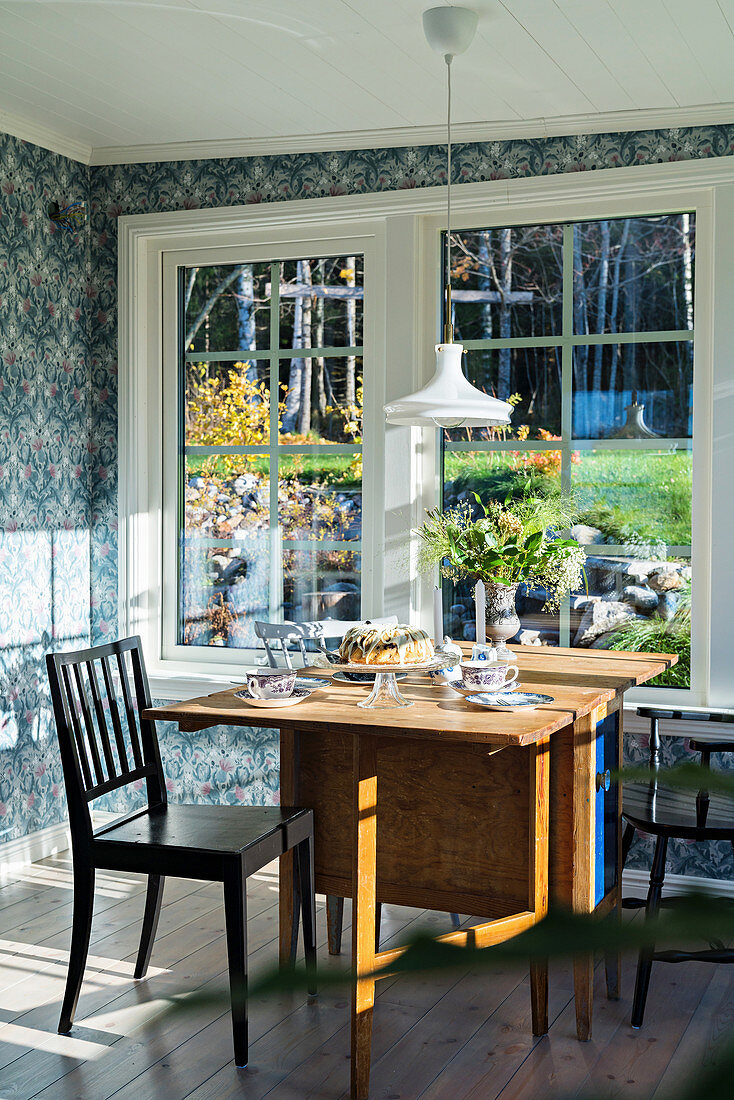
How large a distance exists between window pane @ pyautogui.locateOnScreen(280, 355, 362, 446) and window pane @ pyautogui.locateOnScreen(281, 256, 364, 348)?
0.08 metres

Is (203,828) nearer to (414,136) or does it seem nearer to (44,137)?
(414,136)

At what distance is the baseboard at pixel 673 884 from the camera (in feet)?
11.3

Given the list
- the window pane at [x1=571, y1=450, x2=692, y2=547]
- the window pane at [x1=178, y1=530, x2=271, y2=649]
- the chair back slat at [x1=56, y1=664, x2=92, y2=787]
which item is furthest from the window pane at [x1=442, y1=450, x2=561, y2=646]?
the chair back slat at [x1=56, y1=664, x2=92, y2=787]

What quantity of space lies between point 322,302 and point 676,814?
235 cm

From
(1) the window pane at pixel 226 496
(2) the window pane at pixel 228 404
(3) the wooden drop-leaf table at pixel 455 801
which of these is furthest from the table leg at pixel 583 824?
(2) the window pane at pixel 228 404

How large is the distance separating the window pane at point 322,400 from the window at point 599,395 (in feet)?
1.44

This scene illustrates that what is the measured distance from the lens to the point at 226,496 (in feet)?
14.2

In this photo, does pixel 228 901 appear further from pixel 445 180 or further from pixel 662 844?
pixel 445 180

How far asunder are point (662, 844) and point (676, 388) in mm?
1628

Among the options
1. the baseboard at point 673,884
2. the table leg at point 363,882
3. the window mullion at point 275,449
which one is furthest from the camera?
the window mullion at point 275,449

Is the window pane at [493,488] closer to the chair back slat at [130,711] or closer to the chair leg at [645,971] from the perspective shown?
the chair leg at [645,971]

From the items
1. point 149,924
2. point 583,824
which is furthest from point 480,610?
point 149,924

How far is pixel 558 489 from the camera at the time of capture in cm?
385

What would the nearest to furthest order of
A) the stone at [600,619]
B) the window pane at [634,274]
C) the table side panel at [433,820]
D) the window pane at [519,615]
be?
the table side panel at [433,820] < the window pane at [634,274] < the stone at [600,619] < the window pane at [519,615]
